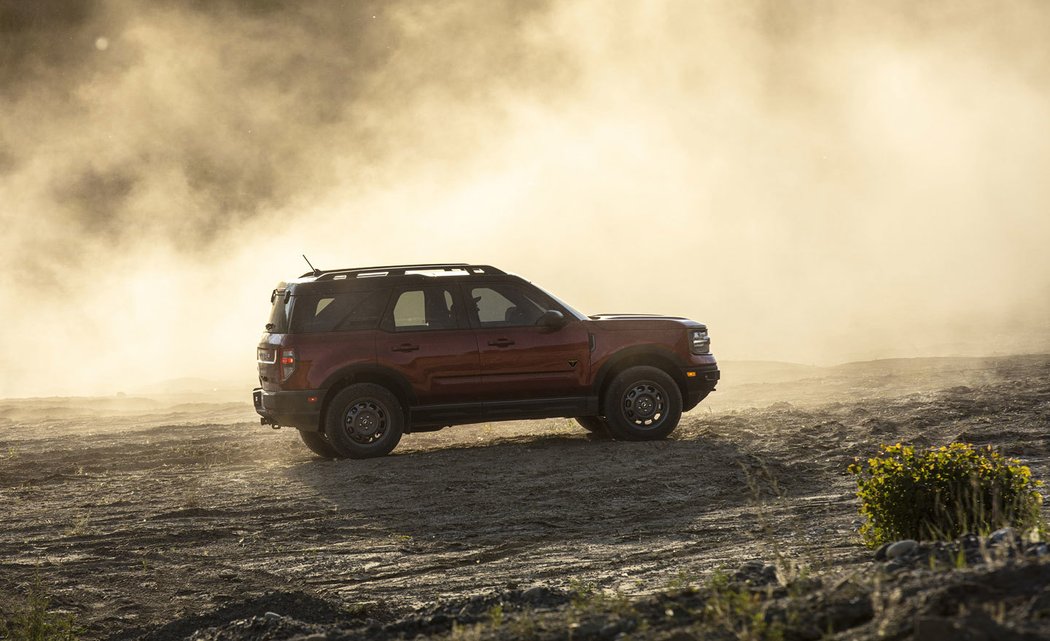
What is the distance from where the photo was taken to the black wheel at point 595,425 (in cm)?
1536

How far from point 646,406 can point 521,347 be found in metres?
1.60

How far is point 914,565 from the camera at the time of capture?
6.55 metres

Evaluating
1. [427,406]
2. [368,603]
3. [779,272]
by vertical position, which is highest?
[779,272]

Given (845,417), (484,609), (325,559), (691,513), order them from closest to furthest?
(484,609)
(325,559)
(691,513)
(845,417)

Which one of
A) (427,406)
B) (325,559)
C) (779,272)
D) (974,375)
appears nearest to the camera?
(325,559)

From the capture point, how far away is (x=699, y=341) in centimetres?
1477

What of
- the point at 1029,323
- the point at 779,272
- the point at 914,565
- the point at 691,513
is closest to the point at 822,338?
the point at 1029,323

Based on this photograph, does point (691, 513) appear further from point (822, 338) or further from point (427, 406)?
point (822, 338)

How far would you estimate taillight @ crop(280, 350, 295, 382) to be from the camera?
44.9 ft

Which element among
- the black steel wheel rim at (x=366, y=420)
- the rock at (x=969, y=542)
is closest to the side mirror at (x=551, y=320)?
the black steel wheel rim at (x=366, y=420)

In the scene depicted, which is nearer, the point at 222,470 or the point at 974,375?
the point at 222,470

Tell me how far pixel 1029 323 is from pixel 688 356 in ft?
128

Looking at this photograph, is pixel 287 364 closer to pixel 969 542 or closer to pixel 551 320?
pixel 551 320

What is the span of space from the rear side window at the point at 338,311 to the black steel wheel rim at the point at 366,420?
848 mm
